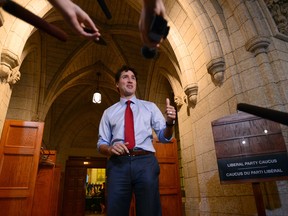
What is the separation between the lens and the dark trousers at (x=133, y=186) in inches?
49.1

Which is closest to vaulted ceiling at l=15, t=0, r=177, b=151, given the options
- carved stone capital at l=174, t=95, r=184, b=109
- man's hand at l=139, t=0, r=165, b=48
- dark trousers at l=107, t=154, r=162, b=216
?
carved stone capital at l=174, t=95, r=184, b=109

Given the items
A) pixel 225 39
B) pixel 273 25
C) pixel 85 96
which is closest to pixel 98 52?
pixel 85 96

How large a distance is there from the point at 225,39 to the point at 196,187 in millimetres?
2782

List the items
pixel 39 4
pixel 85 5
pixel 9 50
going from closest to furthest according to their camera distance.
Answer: pixel 9 50
pixel 39 4
pixel 85 5

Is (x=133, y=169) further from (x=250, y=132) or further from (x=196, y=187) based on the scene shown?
(x=196, y=187)

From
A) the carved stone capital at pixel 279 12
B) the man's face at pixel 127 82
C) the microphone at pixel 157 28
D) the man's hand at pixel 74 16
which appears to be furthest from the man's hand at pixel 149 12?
the carved stone capital at pixel 279 12

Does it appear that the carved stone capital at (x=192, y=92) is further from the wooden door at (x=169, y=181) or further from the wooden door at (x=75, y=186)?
the wooden door at (x=75, y=186)

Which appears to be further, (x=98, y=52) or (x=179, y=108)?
(x=98, y=52)

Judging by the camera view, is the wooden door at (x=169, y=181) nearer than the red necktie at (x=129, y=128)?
No

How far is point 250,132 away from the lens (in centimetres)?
235

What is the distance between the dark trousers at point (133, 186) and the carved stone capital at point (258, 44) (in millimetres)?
2403

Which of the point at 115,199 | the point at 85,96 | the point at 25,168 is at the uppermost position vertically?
the point at 85,96

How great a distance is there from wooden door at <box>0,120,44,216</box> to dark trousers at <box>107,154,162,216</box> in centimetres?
323

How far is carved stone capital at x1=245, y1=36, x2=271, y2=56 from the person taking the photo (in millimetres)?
2867
